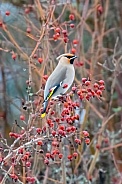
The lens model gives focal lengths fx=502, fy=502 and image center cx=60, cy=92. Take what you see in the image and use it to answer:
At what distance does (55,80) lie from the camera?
376 centimetres

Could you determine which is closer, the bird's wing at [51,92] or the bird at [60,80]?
the bird's wing at [51,92]

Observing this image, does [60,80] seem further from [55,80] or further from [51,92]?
[51,92]

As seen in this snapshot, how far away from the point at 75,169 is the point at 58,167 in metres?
0.75

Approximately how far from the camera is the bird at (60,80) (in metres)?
3.46

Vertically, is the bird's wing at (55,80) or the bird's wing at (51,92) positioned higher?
the bird's wing at (55,80)

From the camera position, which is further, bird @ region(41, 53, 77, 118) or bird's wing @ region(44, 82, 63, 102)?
bird @ region(41, 53, 77, 118)

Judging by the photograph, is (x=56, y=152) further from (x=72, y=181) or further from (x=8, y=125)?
(x=8, y=125)

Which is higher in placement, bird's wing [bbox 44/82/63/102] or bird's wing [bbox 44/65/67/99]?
bird's wing [bbox 44/65/67/99]

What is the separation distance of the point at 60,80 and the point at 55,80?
0.32ft

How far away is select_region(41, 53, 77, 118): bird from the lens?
346 cm

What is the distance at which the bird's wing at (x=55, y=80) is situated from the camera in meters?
3.51

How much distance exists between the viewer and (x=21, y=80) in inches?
275

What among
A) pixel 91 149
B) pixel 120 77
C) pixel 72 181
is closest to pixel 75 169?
pixel 72 181

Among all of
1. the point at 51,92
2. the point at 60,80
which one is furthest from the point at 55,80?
the point at 51,92
